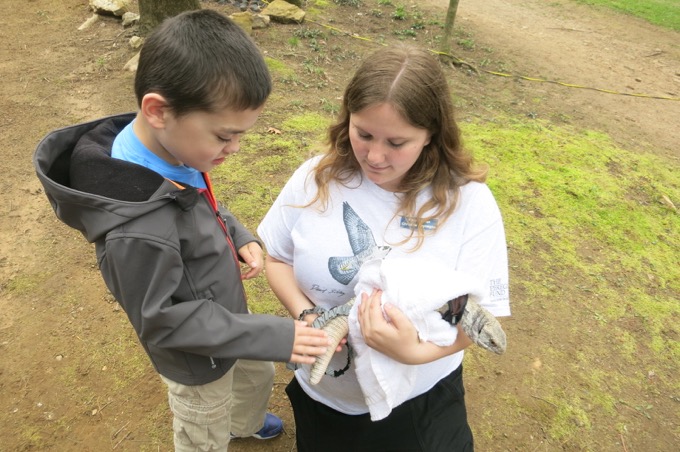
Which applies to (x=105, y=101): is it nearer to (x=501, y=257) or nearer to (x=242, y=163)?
(x=242, y=163)

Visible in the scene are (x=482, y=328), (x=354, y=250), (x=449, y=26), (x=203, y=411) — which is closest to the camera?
(x=482, y=328)

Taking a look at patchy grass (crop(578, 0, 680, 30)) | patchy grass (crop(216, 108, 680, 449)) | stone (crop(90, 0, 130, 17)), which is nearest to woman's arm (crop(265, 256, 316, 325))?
patchy grass (crop(216, 108, 680, 449))

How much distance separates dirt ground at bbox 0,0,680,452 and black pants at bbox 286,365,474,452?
628mm

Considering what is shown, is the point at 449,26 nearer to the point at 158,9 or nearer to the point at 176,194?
the point at 158,9

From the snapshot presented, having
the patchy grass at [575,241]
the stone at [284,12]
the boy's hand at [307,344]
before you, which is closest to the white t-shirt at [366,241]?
the boy's hand at [307,344]

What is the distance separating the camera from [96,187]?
4.64ft

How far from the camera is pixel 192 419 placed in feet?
6.00

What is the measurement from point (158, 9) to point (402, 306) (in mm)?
5562

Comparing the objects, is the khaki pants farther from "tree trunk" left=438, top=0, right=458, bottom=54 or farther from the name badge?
"tree trunk" left=438, top=0, right=458, bottom=54

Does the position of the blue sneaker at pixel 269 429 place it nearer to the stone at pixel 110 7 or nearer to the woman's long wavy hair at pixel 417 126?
the woman's long wavy hair at pixel 417 126

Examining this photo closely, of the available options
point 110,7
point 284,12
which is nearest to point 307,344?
point 284,12

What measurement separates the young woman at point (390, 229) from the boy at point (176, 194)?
245 mm

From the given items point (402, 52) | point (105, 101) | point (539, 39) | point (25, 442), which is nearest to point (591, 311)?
point (402, 52)

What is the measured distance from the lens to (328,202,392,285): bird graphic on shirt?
5.59ft
